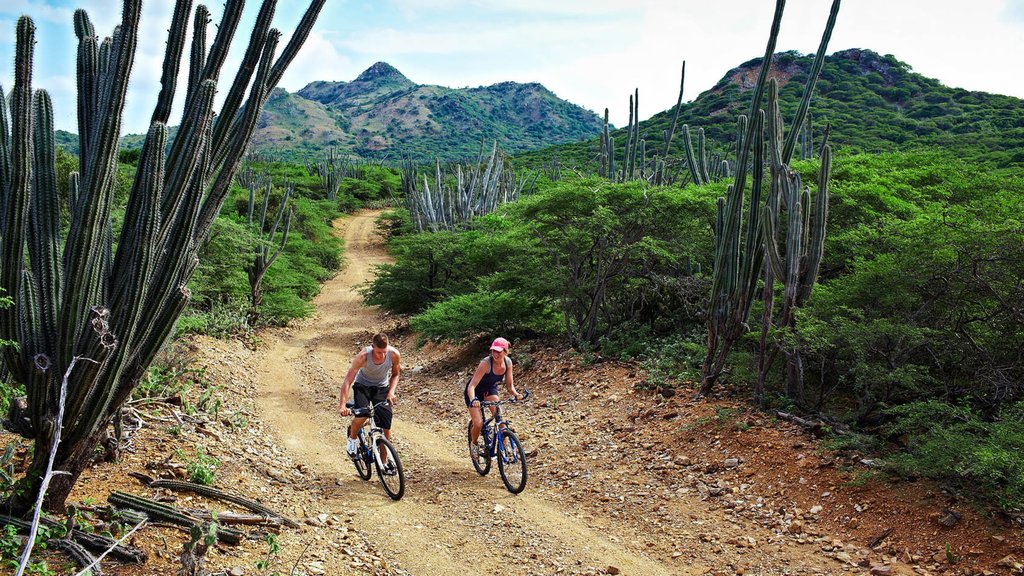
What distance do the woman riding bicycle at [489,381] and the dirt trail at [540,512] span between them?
679 millimetres

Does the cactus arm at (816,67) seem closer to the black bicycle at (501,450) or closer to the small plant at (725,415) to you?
the small plant at (725,415)

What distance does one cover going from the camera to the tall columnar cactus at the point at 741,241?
7676 mm

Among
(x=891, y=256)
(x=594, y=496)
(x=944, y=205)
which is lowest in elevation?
(x=594, y=496)

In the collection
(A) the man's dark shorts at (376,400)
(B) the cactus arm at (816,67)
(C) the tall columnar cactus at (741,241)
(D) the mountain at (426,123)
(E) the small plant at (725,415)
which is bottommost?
(E) the small plant at (725,415)

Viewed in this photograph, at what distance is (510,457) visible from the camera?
6352 mm

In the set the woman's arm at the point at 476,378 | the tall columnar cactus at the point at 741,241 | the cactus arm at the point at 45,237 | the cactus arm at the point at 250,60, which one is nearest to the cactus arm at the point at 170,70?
the cactus arm at the point at 250,60

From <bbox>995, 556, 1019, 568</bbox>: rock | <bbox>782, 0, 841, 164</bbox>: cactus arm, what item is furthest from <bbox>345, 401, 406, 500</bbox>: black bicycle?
<bbox>782, 0, 841, 164</bbox>: cactus arm

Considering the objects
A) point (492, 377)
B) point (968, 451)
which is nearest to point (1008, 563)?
point (968, 451)

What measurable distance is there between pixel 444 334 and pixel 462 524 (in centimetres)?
790

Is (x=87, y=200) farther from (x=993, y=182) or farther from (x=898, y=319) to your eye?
(x=993, y=182)

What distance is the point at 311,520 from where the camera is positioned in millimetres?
5184

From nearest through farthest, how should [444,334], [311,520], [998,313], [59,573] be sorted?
[59,573] → [311,520] → [998,313] → [444,334]

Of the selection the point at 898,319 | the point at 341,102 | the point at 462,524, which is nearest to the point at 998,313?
the point at 898,319

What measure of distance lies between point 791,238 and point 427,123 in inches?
4652
